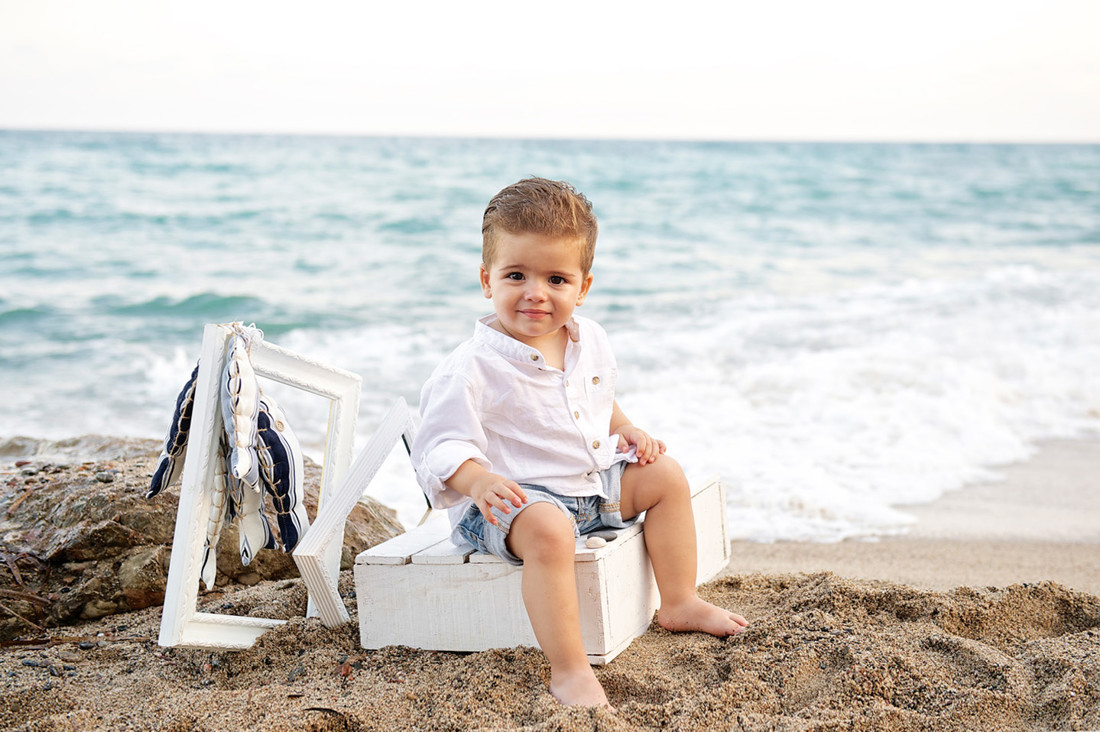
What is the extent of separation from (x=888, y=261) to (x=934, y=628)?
12.2 meters

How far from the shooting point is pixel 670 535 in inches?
105

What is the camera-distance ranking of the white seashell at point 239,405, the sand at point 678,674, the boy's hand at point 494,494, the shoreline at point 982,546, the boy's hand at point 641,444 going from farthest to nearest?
the shoreline at point 982,546 < the boy's hand at point 641,444 < the white seashell at point 239,405 < the boy's hand at point 494,494 < the sand at point 678,674

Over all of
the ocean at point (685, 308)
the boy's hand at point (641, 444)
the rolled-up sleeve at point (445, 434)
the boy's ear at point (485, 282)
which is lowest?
the ocean at point (685, 308)

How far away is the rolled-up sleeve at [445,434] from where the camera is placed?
240 centimetres

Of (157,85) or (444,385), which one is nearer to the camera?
(444,385)

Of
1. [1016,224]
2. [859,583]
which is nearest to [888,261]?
[1016,224]

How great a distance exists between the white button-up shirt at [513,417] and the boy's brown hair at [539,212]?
298 millimetres

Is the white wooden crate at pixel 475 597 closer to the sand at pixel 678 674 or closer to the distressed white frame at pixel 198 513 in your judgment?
the sand at pixel 678 674

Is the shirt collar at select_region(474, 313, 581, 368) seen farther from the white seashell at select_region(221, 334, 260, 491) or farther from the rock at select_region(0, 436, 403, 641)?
the rock at select_region(0, 436, 403, 641)

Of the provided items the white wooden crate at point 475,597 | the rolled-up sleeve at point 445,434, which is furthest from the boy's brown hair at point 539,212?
the white wooden crate at point 475,597

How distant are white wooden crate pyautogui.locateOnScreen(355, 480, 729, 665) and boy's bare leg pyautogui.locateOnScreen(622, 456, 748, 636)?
0.05 meters

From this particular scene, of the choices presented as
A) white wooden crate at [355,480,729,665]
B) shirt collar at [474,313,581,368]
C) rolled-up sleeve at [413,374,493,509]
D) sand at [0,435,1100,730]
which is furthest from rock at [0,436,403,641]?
shirt collar at [474,313,581,368]

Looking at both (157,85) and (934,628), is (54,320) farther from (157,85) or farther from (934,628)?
(157,85)

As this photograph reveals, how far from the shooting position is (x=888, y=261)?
1387 centimetres
